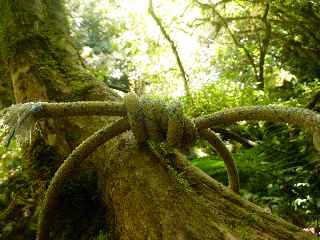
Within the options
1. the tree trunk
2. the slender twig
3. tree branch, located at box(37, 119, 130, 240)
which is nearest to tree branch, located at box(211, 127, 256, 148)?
the tree trunk

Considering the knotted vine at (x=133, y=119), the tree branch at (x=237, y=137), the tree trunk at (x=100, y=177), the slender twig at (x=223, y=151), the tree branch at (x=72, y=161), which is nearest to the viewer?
the tree trunk at (x=100, y=177)

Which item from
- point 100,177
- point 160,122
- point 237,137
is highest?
point 237,137

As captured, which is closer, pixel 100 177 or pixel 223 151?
pixel 100 177

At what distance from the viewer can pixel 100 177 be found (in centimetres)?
222

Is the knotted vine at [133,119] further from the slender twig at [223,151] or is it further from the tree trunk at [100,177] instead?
the slender twig at [223,151]

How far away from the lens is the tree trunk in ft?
5.61

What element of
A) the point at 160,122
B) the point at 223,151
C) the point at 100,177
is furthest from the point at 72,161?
the point at 223,151

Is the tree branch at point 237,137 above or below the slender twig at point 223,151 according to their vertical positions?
above

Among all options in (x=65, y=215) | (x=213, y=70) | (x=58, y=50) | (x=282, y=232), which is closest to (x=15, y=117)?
(x=65, y=215)

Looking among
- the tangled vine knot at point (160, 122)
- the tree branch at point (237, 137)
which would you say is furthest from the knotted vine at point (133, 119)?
the tree branch at point (237, 137)

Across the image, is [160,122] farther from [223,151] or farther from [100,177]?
[223,151]

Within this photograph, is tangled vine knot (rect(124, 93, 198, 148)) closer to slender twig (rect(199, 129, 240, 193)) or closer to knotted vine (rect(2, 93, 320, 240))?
knotted vine (rect(2, 93, 320, 240))

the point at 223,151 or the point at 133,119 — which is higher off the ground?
the point at 133,119

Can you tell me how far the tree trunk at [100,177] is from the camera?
5.61 ft
